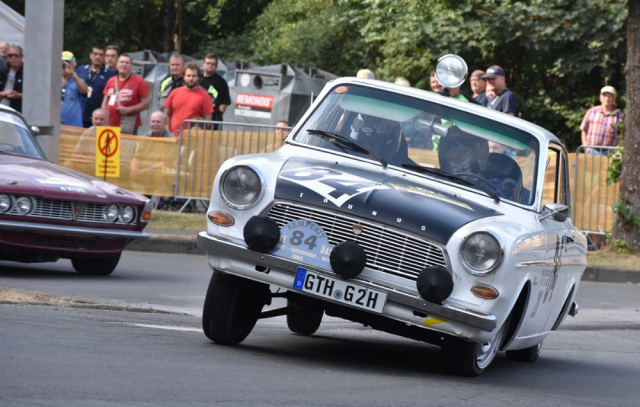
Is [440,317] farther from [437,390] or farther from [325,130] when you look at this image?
[325,130]

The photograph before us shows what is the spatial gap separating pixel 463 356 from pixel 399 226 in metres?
0.95

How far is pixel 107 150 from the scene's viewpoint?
59.2ft

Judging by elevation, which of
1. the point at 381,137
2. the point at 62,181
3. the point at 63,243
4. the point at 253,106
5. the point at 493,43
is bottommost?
the point at 253,106

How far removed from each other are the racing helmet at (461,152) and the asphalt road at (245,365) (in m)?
1.30

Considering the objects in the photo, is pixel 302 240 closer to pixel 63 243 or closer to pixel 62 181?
pixel 63 243

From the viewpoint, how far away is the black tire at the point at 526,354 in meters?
8.81

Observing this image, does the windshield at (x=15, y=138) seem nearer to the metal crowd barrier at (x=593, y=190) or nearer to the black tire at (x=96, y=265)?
the black tire at (x=96, y=265)

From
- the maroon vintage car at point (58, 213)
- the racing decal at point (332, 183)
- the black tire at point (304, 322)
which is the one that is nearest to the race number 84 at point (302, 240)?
the racing decal at point (332, 183)

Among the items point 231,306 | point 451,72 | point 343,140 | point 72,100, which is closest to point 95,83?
point 72,100

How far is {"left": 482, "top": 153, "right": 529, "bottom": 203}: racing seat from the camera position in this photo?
26.0ft

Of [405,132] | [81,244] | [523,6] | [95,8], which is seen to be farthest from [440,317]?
[95,8]

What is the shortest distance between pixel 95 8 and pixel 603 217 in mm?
25298

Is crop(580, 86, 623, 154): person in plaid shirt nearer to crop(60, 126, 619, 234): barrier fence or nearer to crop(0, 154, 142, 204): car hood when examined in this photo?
crop(60, 126, 619, 234): barrier fence

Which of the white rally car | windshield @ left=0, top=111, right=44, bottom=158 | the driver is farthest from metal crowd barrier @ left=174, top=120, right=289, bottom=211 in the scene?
the driver
